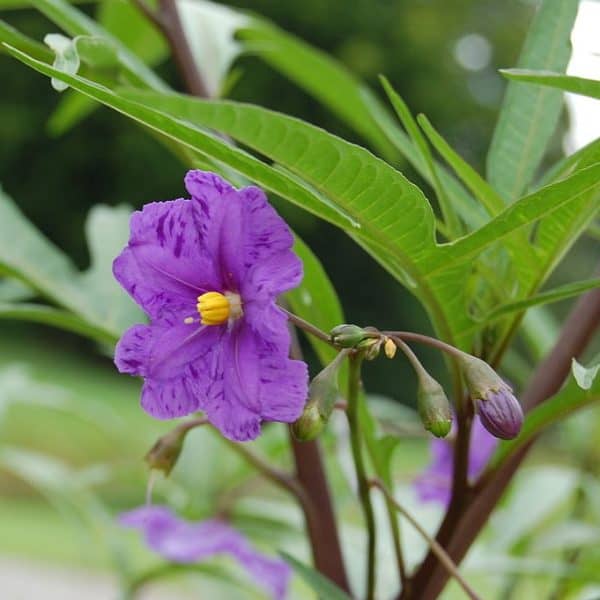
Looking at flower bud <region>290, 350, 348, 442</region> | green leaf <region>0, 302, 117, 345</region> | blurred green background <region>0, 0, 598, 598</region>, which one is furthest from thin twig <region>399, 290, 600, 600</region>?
blurred green background <region>0, 0, 598, 598</region>

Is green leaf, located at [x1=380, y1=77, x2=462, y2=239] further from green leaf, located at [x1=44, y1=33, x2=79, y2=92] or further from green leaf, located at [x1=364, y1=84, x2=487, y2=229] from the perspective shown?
green leaf, located at [x1=44, y1=33, x2=79, y2=92]

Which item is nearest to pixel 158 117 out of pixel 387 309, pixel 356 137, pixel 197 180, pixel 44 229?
pixel 197 180

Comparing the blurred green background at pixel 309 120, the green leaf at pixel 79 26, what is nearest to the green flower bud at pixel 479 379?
the green leaf at pixel 79 26

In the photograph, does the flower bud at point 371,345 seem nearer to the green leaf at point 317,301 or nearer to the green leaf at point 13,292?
the green leaf at point 317,301

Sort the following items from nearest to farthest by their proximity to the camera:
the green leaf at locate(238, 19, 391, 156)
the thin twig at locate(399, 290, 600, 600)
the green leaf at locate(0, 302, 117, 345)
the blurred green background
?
the thin twig at locate(399, 290, 600, 600) < the green leaf at locate(0, 302, 117, 345) < the green leaf at locate(238, 19, 391, 156) < the blurred green background

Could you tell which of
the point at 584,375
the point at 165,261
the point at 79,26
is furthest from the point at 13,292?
the point at 584,375
